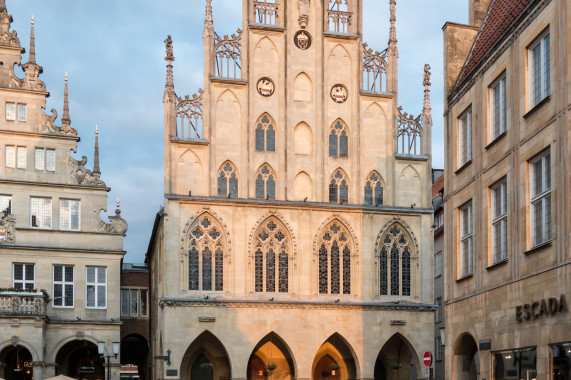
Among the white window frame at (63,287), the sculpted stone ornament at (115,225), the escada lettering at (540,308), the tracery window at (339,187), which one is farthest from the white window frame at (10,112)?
the escada lettering at (540,308)

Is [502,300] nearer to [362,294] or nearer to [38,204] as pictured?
[362,294]

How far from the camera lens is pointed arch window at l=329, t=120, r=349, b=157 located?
41062mm

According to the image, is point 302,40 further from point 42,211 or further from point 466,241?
point 466,241

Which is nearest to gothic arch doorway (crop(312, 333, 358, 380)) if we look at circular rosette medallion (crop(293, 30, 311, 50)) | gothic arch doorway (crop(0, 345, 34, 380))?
gothic arch doorway (crop(0, 345, 34, 380))

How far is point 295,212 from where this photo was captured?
131 ft

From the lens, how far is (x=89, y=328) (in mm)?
39406

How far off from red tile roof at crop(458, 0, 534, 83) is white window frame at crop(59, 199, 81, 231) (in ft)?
71.6

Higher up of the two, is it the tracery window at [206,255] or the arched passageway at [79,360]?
the tracery window at [206,255]

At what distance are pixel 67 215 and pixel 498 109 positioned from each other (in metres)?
24.7

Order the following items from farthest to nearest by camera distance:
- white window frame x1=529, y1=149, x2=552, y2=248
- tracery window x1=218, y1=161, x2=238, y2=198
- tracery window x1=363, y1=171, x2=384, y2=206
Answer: tracery window x1=363, y1=171, x2=384, y2=206 < tracery window x1=218, y1=161, x2=238, y2=198 < white window frame x1=529, y1=149, x2=552, y2=248

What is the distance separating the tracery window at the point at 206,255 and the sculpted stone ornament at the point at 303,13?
417 inches

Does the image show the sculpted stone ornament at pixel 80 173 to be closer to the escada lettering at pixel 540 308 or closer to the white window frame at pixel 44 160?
the white window frame at pixel 44 160

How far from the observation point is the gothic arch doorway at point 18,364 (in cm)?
3953

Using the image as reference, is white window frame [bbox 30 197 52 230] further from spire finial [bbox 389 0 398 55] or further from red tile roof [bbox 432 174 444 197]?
red tile roof [bbox 432 174 444 197]
